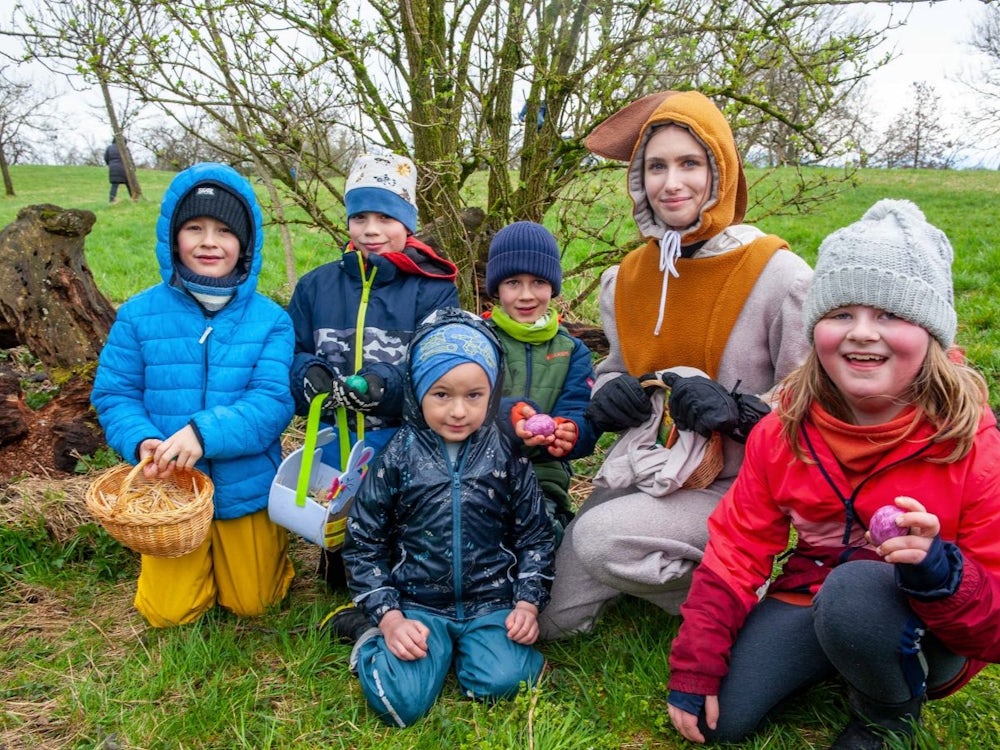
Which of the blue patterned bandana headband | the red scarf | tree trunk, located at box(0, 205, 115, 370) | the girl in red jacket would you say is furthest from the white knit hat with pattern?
tree trunk, located at box(0, 205, 115, 370)

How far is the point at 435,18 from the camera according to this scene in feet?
14.0

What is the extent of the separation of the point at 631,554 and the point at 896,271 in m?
1.22

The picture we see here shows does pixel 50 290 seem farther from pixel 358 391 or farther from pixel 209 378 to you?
pixel 358 391

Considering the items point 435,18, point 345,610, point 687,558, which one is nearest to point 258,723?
point 345,610

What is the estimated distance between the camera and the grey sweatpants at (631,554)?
2.65 meters

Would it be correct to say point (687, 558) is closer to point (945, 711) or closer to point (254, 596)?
point (945, 711)

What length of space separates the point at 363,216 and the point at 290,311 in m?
0.51

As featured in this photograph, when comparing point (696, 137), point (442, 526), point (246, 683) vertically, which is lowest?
point (246, 683)

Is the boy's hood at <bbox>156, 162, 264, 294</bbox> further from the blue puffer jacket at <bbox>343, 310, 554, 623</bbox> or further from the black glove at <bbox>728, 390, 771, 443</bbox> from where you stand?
the black glove at <bbox>728, 390, 771, 443</bbox>

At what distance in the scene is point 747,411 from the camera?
8.43ft

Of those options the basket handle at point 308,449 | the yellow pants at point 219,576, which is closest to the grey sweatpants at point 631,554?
the basket handle at point 308,449

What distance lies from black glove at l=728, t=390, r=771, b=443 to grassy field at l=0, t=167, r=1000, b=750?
32.7 inches

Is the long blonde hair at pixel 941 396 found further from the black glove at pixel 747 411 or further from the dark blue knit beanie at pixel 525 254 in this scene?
the dark blue knit beanie at pixel 525 254

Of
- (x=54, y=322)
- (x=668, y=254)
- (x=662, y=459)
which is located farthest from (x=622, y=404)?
(x=54, y=322)
